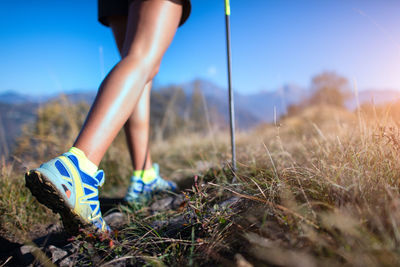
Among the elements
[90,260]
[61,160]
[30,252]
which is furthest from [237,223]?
[30,252]

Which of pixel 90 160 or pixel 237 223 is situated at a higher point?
pixel 90 160

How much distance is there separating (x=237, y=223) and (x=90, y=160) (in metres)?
0.61

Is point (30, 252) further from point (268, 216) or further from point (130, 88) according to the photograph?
point (268, 216)

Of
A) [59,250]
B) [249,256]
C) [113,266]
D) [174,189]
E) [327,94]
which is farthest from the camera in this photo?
[327,94]

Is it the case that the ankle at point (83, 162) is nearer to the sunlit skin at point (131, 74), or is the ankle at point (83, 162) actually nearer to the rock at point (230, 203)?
the sunlit skin at point (131, 74)

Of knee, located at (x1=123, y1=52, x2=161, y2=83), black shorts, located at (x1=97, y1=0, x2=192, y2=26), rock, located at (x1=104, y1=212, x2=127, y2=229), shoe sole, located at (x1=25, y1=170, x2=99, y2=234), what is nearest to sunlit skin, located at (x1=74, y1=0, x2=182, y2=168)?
knee, located at (x1=123, y1=52, x2=161, y2=83)

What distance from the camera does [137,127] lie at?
61.7 inches

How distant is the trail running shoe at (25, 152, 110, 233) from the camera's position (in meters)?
0.85

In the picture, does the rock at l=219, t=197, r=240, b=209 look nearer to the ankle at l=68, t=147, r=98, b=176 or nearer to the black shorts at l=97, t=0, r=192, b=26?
the ankle at l=68, t=147, r=98, b=176

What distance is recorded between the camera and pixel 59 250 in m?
0.99

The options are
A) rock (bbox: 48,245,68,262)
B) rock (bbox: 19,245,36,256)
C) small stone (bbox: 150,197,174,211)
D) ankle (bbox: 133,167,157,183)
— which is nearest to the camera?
rock (bbox: 48,245,68,262)

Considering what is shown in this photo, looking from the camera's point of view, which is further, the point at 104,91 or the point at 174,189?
the point at 174,189

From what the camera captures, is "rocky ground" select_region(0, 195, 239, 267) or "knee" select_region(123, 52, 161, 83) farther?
"knee" select_region(123, 52, 161, 83)

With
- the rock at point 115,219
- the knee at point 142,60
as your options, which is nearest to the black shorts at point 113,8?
the knee at point 142,60
